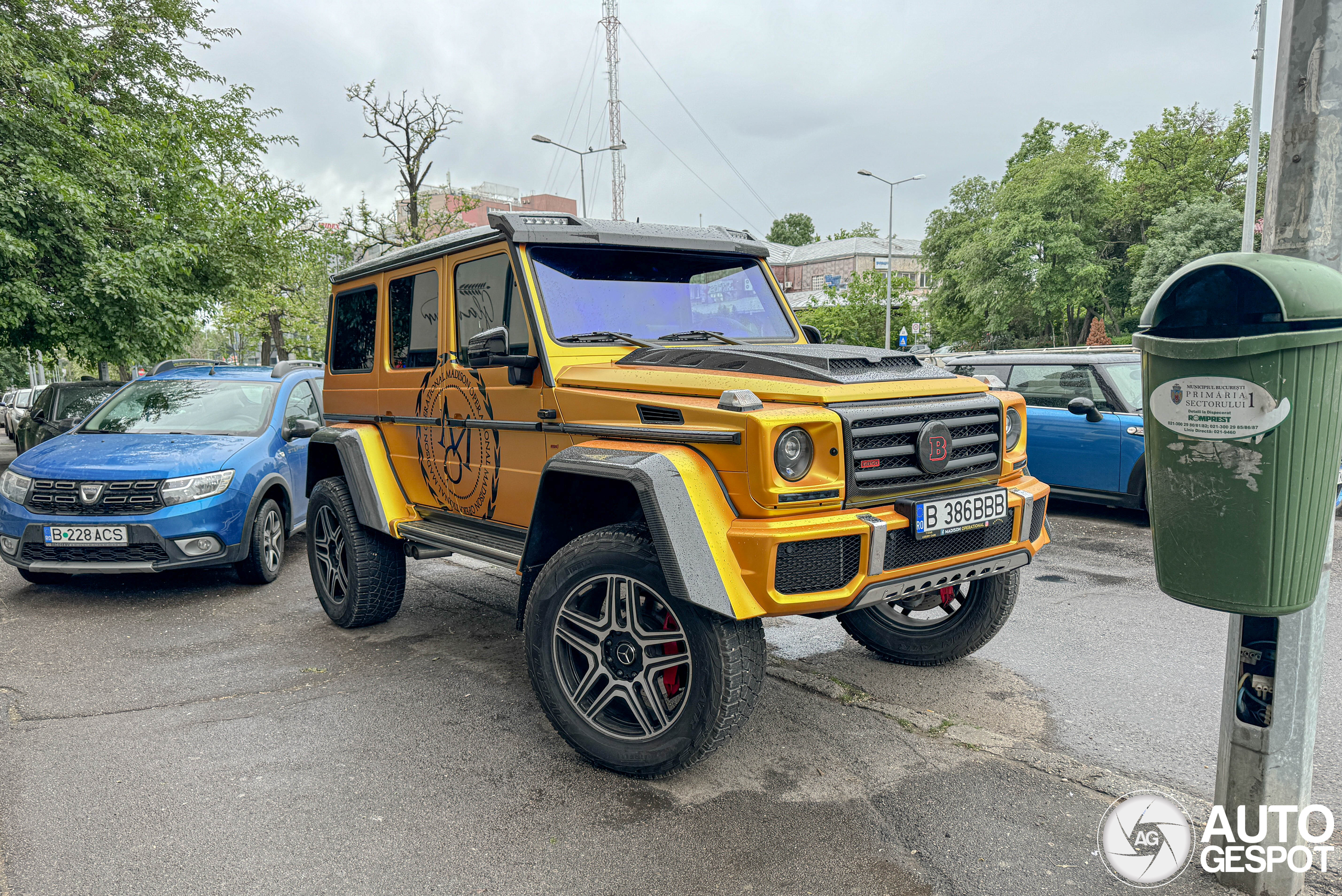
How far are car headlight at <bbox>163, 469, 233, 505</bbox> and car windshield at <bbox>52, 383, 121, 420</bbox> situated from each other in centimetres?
780

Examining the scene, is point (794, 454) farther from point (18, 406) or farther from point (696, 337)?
point (18, 406)

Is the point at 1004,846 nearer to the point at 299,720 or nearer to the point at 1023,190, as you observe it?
the point at 299,720

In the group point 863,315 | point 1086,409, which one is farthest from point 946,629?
point 863,315

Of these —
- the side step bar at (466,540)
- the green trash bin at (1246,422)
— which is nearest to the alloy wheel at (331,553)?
the side step bar at (466,540)

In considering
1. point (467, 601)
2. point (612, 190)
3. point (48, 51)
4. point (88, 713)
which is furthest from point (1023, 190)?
point (88, 713)

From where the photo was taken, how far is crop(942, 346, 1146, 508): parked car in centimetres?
802

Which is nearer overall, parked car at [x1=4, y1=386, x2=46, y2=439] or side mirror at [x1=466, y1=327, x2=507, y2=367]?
side mirror at [x1=466, y1=327, x2=507, y2=367]

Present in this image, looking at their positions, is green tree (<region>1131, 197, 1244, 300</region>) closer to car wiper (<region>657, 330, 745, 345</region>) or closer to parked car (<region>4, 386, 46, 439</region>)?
car wiper (<region>657, 330, 745, 345</region>)

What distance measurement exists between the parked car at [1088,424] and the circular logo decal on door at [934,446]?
5498 millimetres

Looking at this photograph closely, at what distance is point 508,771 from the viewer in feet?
11.1

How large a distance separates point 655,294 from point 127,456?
14.4 feet

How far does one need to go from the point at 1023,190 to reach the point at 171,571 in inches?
1473

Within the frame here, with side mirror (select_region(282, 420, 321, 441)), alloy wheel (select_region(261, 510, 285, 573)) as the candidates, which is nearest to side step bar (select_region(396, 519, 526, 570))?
side mirror (select_region(282, 420, 321, 441))

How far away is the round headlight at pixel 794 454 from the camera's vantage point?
2893 millimetres
